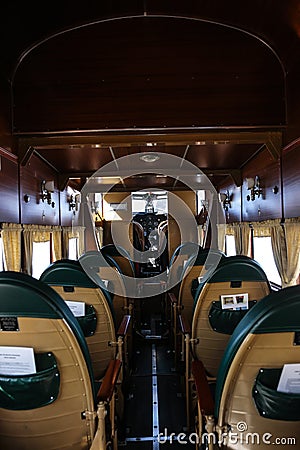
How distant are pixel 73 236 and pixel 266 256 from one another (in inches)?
132

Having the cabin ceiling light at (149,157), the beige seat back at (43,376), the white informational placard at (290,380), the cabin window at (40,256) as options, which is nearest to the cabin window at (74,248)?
the cabin window at (40,256)

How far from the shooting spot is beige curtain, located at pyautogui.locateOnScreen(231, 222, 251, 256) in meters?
5.11

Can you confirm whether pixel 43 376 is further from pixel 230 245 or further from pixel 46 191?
pixel 230 245

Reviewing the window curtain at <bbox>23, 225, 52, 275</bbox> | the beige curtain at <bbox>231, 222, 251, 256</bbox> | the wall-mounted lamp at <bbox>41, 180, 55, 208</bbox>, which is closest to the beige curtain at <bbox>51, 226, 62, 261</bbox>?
the wall-mounted lamp at <bbox>41, 180, 55, 208</bbox>

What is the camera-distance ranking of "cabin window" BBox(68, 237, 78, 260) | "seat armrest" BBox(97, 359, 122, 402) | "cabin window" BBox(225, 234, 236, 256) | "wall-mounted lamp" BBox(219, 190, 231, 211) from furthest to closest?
"wall-mounted lamp" BBox(219, 190, 231, 211), "cabin window" BBox(68, 237, 78, 260), "cabin window" BBox(225, 234, 236, 256), "seat armrest" BBox(97, 359, 122, 402)

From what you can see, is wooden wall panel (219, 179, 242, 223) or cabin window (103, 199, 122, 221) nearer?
wooden wall panel (219, 179, 242, 223)

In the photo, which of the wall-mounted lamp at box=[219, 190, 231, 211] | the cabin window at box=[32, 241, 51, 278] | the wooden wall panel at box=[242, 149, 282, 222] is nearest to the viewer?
the wooden wall panel at box=[242, 149, 282, 222]

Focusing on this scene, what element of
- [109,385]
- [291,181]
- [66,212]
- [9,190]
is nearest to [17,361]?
[109,385]

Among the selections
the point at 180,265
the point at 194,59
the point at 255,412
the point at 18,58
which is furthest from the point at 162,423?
the point at 18,58

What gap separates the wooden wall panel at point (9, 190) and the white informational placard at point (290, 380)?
9.08 feet

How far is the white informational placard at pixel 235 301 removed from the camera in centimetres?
217

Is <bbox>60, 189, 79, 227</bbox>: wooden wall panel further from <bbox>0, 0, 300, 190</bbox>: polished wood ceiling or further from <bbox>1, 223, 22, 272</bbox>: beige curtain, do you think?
<bbox>1, 223, 22, 272</bbox>: beige curtain

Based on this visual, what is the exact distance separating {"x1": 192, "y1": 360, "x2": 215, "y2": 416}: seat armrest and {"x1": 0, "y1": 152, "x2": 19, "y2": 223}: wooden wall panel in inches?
89.1

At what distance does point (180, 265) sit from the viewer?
4797 mm
